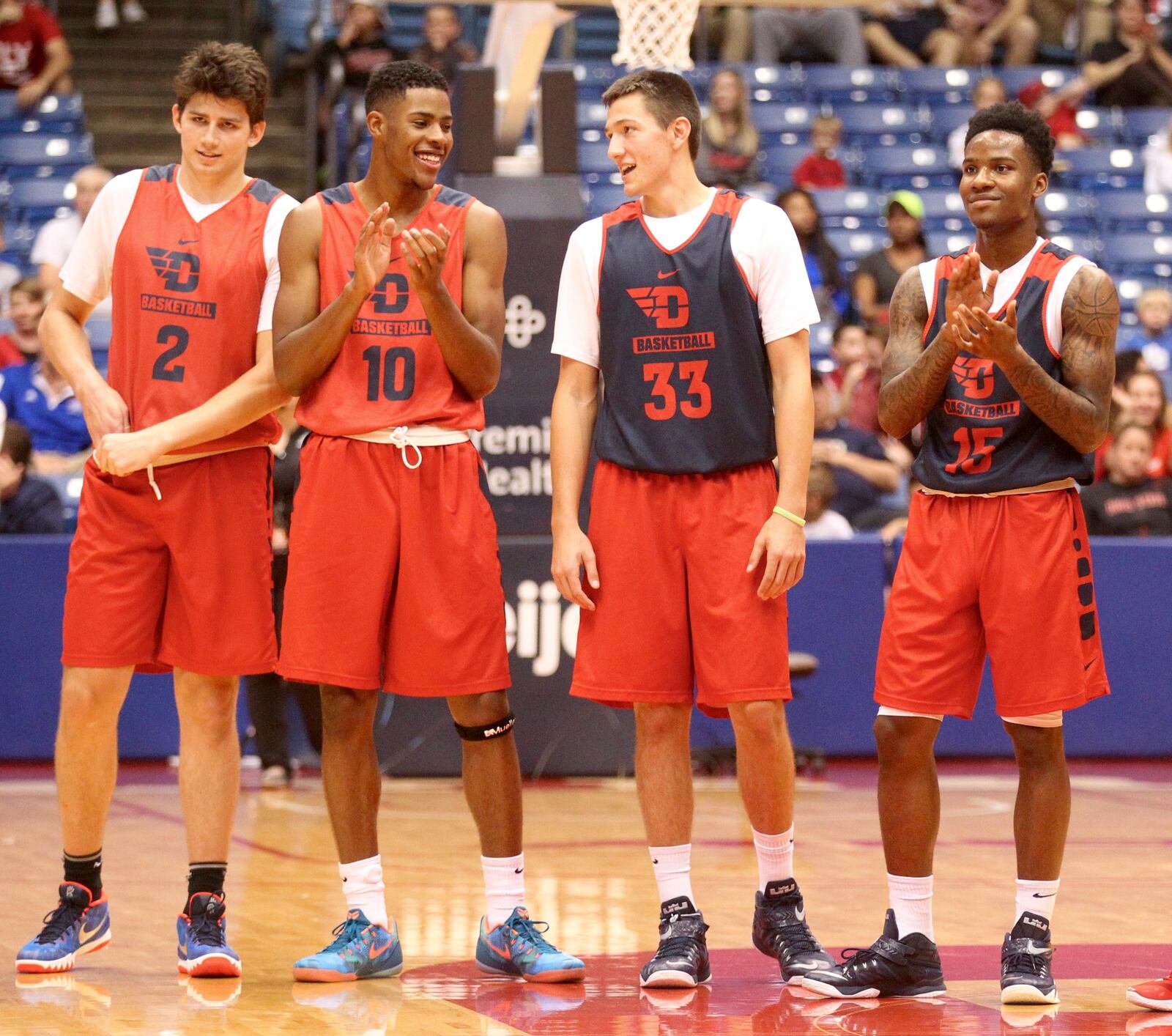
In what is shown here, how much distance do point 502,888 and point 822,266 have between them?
880cm

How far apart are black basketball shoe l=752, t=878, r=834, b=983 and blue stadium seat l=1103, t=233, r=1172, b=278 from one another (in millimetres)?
10446

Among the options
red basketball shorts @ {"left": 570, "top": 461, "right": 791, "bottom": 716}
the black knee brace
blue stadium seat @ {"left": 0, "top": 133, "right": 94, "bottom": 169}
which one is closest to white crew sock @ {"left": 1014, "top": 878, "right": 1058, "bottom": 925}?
red basketball shorts @ {"left": 570, "top": 461, "right": 791, "bottom": 716}

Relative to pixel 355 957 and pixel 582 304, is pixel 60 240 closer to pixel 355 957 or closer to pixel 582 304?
pixel 582 304

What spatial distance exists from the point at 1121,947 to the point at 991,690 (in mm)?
4383

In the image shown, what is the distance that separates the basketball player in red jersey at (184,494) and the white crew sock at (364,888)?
358mm

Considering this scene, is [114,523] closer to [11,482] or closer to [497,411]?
[497,411]

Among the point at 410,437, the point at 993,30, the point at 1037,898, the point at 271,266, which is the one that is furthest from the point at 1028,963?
the point at 993,30

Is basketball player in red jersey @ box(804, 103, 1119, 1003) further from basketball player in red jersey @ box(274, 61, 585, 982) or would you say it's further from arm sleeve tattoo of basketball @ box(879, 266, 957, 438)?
basketball player in red jersey @ box(274, 61, 585, 982)

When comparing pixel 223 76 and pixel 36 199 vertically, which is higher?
pixel 36 199

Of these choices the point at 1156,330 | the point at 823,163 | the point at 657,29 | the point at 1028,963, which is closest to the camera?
the point at 1028,963

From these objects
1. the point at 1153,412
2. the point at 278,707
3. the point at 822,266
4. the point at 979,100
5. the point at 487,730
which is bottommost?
the point at 278,707

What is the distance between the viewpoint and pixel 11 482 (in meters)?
9.59

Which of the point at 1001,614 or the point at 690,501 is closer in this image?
the point at 1001,614

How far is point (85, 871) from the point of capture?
205 inches
